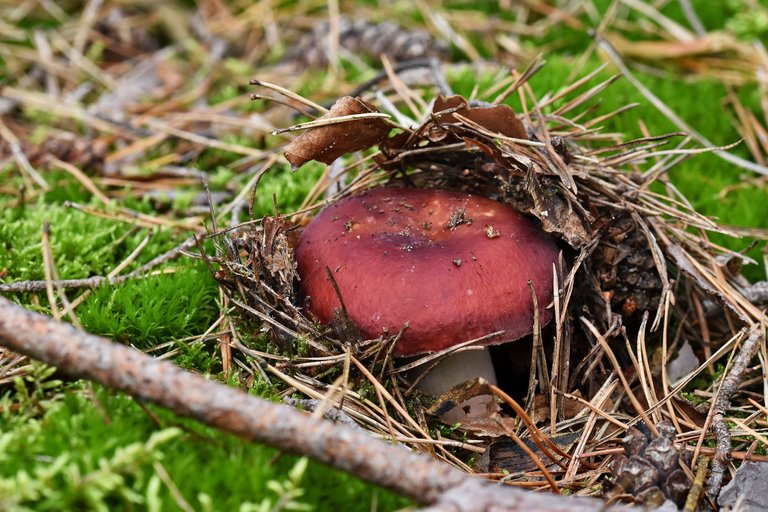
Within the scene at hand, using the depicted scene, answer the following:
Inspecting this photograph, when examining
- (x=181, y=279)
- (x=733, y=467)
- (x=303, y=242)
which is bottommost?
(x=733, y=467)

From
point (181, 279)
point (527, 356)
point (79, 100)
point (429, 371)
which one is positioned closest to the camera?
point (429, 371)

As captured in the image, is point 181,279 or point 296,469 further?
point 181,279

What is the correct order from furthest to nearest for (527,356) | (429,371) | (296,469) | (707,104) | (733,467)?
1. (707,104)
2. (527,356)
3. (429,371)
4. (733,467)
5. (296,469)

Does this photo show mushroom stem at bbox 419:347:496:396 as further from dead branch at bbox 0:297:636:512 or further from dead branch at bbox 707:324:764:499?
dead branch at bbox 0:297:636:512

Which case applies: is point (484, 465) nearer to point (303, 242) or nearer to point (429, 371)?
point (429, 371)

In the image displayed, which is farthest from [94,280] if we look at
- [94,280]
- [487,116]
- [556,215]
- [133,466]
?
[556,215]

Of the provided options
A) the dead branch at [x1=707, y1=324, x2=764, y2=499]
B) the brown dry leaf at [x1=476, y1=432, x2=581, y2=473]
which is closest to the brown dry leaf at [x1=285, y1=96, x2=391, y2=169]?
the brown dry leaf at [x1=476, y1=432, x2=581, y2=473]

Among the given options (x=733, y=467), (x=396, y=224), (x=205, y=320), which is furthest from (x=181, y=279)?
(x=733, y=467)

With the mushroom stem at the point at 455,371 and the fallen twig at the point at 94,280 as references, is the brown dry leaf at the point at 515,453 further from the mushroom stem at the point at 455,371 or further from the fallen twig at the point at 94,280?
the fallen twig at the point at 94,280
